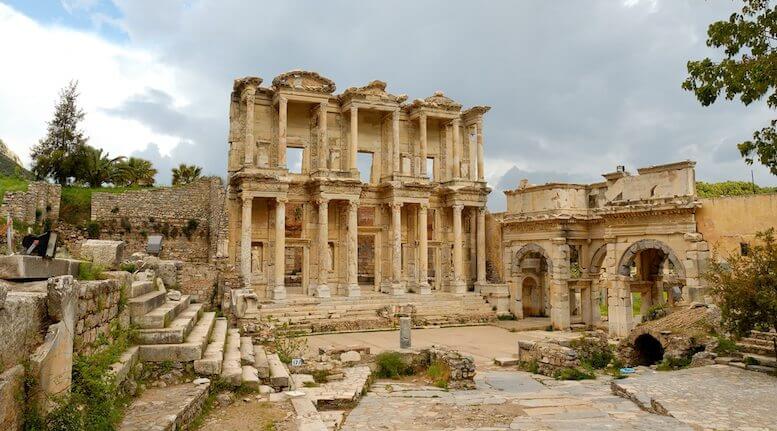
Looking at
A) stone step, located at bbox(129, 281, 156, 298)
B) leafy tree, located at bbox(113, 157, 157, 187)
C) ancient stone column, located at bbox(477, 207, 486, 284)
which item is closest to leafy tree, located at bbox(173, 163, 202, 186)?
leafy tree, located at bbox(113, 157, 157, 187)

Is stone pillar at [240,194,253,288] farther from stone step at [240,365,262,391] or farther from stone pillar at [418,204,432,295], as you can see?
stone step at [240,365,262,391]

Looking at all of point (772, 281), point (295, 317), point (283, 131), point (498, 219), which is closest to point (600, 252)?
point (498, 219)

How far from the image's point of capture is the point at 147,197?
89.8ft

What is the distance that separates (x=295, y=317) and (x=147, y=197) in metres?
11.8

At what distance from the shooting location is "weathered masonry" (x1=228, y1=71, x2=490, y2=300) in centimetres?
2419

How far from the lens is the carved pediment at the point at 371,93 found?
84.0 ft

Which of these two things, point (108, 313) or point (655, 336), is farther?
point (655, 336)

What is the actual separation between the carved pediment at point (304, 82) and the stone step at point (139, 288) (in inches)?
592

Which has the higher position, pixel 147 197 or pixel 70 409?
pixel 147 197

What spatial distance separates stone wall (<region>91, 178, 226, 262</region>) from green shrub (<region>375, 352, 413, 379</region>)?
→ 48.7 ft

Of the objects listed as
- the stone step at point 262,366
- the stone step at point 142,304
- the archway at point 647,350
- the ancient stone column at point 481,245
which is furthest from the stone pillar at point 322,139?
the stone step at point 142,304

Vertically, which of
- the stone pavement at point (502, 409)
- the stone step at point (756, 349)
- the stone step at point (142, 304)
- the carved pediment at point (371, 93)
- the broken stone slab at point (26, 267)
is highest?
the carved pediment at point (371, 93)

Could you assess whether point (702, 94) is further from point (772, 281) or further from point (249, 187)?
point (249, 187)

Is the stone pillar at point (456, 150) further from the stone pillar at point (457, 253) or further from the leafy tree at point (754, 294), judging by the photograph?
the leafy tree at point (754, 294)
